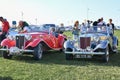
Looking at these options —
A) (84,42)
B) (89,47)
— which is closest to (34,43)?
(84,42)

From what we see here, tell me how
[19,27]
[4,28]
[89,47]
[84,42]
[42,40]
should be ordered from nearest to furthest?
1. [89,47]
2. [84,42]
3. [42,40]
4. [19,27]
5. [4,28]

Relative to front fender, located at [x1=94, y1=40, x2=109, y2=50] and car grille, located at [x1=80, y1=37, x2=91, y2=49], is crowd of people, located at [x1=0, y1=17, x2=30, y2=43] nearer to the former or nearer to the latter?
car grille, located at [x1=80, y1=37, x2=91, y2=49]

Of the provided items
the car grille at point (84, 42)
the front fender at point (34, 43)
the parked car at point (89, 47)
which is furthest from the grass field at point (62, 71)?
the front fender at point (34, 43)

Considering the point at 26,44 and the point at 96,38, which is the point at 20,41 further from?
the point at 96,38

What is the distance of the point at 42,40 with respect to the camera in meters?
15.1

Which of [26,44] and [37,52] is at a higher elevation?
[26,44]

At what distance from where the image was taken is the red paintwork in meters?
14.4

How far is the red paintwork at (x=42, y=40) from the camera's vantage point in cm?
1439

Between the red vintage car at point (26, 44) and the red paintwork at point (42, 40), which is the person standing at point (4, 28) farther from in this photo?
the red paintwork at point (42, 40)

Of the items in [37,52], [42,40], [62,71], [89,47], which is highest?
[42,40]

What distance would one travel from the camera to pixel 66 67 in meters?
12.0

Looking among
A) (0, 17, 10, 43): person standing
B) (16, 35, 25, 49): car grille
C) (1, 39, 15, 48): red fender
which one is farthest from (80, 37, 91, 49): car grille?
(0, 17, 10, 43): person standing

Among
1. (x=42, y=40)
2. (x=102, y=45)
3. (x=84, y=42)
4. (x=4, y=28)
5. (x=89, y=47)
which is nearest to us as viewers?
(x=102, y=45)

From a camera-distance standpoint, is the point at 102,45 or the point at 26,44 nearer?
the point at 102,45
